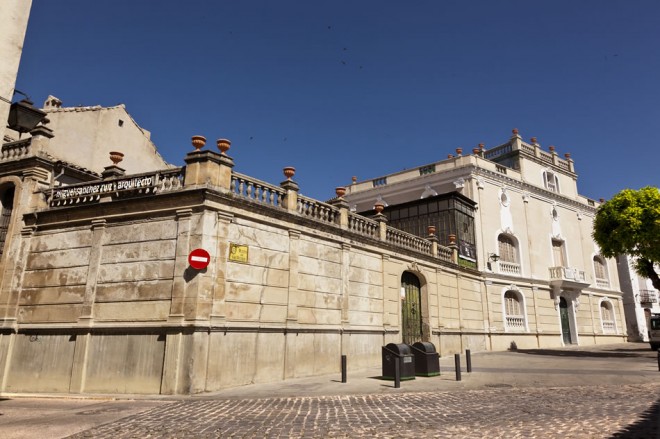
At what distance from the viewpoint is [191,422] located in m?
7.61

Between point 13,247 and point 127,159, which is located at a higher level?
point 127,159

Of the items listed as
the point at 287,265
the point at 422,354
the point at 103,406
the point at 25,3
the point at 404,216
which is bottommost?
the point at 103,406

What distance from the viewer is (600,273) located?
3641 cm

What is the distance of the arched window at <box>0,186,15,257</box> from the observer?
15.0 metres

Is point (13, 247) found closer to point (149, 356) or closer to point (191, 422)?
point (149, 356)

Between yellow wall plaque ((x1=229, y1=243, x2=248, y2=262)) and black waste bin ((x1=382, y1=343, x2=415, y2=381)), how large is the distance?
4815 mm

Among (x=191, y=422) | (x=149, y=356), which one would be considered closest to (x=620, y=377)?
(x=191, y=422)

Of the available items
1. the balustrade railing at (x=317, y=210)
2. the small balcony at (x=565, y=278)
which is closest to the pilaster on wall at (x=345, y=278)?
the balustrade railing at (x=317, y=210)

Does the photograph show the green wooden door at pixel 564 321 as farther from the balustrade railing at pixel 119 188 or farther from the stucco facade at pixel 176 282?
the balustrade railing at pixel 119 188

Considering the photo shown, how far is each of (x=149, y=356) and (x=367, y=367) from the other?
781 centimetres

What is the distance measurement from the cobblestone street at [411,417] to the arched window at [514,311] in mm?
16819

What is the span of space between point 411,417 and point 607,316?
116 ft

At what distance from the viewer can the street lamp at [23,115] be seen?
752 cm

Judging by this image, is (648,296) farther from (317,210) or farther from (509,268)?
(317,210)
